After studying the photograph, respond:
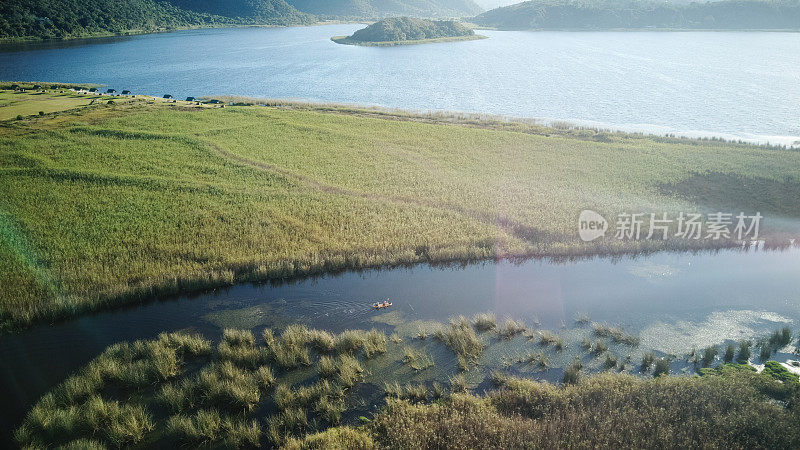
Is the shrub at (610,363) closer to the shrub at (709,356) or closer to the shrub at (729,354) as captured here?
the shrub at (709,356)

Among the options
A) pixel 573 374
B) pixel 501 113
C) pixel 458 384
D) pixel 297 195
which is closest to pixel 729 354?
pixel 573 374

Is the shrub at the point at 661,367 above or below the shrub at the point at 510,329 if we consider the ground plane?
below

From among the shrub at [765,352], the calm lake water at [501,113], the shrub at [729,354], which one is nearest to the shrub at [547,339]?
the calm lake water at [501,113]

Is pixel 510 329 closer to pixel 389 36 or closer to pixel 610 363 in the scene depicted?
pixel 610 363

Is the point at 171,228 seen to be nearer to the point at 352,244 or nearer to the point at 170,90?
the point at 352,244

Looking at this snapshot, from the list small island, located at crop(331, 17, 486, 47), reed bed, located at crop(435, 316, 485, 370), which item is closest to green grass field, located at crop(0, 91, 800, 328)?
reed bed, located at crop(435, 316, 485, 370)

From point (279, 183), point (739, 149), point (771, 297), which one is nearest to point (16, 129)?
point (279, 183)
